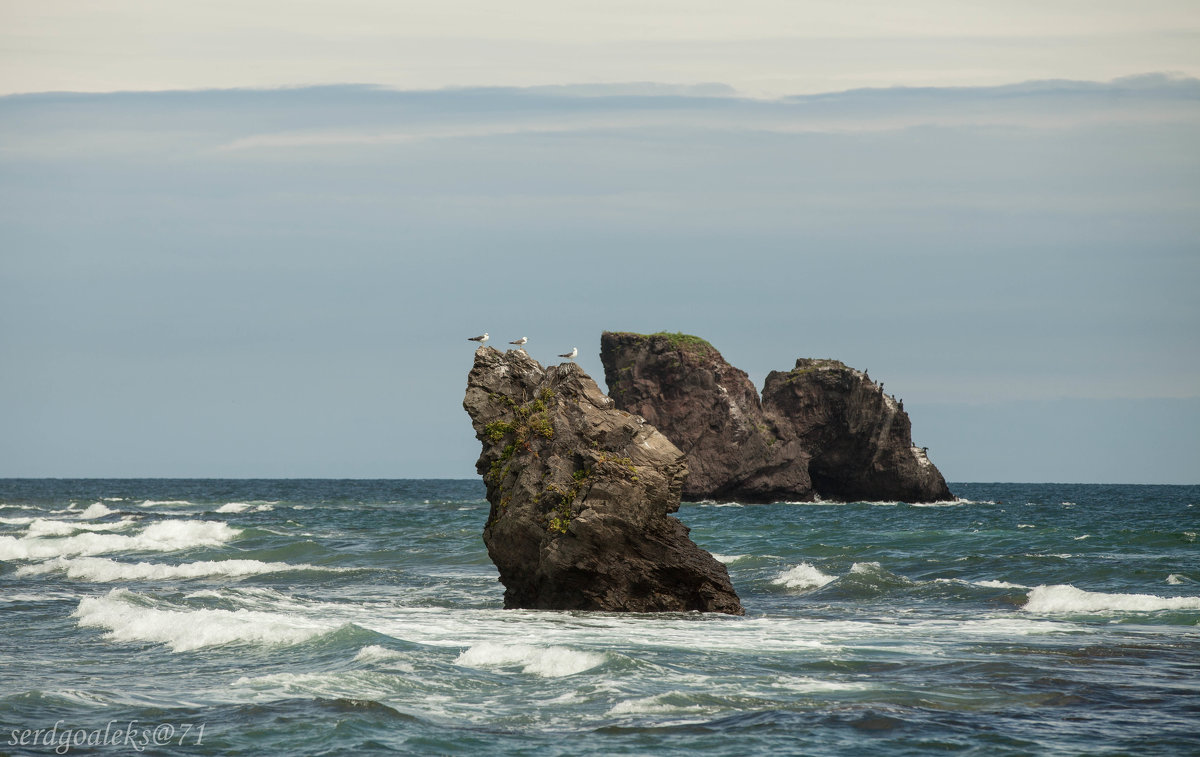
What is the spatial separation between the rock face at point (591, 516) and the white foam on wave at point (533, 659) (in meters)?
4.14

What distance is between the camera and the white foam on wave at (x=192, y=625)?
1828cm

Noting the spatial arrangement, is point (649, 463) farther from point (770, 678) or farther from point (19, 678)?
point (19, 678)

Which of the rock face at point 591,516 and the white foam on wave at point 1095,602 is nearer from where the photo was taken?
the rock face at point 591,516

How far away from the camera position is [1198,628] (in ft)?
66.8

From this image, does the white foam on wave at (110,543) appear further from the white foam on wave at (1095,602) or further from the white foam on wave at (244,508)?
the white foam on wave at (1095,602)

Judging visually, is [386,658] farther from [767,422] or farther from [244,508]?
[767,422]

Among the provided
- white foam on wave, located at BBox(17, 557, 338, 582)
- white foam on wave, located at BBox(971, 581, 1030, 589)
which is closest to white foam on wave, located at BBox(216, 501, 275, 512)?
white foam on wave, located at BBox(17, 557, 338, 582)

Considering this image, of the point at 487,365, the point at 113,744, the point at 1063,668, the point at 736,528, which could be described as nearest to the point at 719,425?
the point at 736,528

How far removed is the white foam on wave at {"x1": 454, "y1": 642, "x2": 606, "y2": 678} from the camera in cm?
1544

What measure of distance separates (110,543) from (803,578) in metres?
25.8

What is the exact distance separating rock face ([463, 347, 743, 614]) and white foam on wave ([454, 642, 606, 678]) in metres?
4.14

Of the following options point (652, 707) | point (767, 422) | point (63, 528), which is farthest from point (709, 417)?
point (652, 707)

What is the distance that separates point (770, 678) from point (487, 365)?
10328mm

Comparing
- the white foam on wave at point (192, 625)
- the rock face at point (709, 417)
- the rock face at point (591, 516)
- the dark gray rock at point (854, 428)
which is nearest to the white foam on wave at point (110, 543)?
the white foam on wave at point (192, 625)
